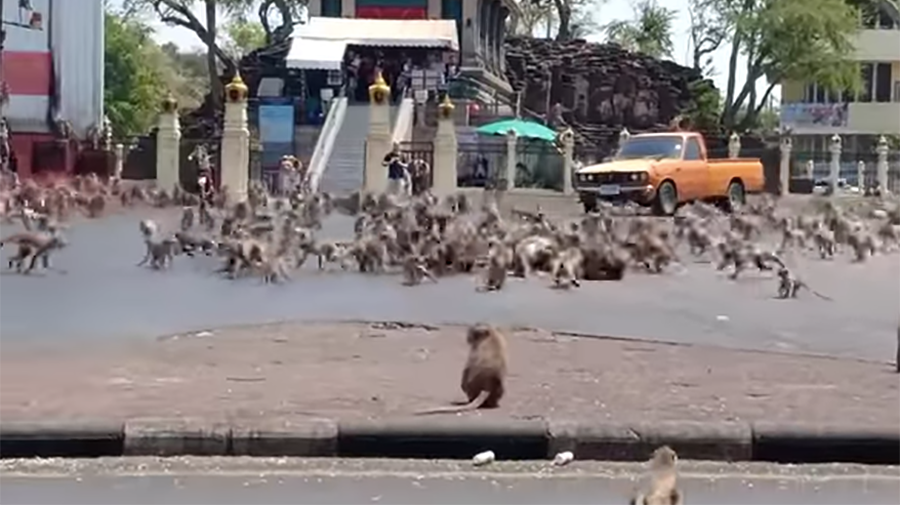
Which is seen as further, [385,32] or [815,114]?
[815,114]

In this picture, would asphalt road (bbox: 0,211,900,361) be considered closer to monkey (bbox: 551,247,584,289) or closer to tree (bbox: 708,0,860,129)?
monkey (bbox: 551,247,584,289)

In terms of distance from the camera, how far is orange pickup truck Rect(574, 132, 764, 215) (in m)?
31.0

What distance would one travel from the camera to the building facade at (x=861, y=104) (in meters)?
63.8

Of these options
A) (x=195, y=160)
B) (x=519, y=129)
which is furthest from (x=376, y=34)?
(x=195, y=160)

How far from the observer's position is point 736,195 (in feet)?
111

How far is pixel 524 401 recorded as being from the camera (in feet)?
30.0

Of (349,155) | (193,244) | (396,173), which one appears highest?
(349,155)

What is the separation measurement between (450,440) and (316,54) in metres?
36.5

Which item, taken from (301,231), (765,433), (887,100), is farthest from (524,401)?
(887,100)

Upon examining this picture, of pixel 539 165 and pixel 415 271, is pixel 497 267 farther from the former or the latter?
pixel 539 165

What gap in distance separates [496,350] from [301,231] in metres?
10.8

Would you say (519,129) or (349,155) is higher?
(519,129)

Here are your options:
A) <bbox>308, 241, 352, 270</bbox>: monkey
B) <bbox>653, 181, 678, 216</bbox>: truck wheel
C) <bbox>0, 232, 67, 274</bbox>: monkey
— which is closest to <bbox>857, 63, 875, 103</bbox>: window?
<bbox>653, 181, 678, 216</bbox>: truck wheel

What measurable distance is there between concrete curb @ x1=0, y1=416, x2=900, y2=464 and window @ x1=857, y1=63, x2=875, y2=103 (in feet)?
194
